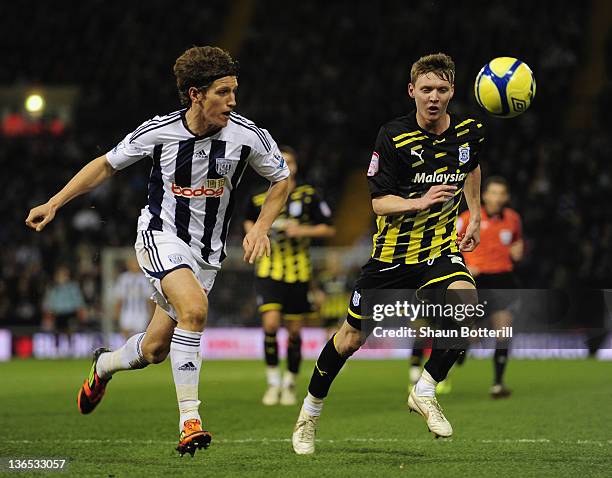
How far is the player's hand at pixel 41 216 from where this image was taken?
6074 millimetres

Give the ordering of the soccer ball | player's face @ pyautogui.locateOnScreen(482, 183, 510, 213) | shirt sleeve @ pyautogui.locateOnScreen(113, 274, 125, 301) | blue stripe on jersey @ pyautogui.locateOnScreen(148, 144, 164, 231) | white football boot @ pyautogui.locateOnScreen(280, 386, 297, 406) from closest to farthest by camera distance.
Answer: blue stripe on jersey @ pyautogui.locateOnScreen(148, 144, 164, 231) < the soccer ball < white football boot @ pyautogui.locateOnScreen(280, 386, 297, 406) < player's face @ pyautogui.locateOnScreen(482, 183, 510, 213) < shirt sleeve @ pyautogui.locateOnScreen(113, 274, 125, 301)

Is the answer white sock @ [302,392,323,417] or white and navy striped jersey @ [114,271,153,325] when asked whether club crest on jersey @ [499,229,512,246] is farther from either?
white and navy striped jersey @ [114,271,153,325]

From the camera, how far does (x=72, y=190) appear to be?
6262mm

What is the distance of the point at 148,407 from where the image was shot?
9852 millimetres

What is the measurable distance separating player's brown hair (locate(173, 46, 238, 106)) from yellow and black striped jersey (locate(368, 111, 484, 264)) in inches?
40.0

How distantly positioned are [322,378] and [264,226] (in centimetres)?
99

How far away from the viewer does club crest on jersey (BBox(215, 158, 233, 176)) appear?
6352 mm

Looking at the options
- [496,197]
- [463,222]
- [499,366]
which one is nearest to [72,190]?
[463,222]

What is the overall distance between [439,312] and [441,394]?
4553 millimetres

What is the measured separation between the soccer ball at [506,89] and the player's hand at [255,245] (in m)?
1.69

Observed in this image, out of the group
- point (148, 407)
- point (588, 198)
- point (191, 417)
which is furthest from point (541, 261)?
point (191, 417)

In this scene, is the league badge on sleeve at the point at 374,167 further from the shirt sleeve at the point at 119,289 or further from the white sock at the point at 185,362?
the shirt sleeve at the point at 119,289

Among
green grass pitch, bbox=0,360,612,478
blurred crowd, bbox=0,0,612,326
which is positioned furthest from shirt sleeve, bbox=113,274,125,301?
green grass pitch, bbox=0,360,612,478

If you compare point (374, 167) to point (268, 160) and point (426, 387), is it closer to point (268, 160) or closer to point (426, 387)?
point (268, 160)
